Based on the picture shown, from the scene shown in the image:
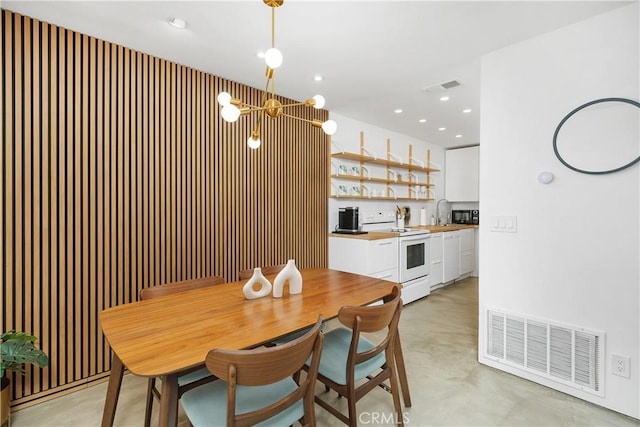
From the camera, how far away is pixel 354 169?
4.44m

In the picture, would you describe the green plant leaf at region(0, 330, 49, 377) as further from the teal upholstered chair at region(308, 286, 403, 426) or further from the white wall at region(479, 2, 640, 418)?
the white wall at region(479, 2, 640, 418)

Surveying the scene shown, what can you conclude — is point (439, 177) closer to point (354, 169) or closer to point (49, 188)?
point (354, 169)

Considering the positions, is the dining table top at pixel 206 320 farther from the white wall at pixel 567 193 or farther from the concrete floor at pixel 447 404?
the white wall at pixel 567 193

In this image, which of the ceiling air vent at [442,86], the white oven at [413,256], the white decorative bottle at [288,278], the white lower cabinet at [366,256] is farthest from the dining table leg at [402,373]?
the ceiling air vent at [442,86]

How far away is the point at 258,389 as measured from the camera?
4.53 ft

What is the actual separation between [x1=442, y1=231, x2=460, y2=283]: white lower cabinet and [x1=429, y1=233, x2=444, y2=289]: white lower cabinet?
0.11m

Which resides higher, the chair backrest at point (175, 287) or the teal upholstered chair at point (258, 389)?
the chair backrest at point (175, 287)

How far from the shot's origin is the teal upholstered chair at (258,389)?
104 cm

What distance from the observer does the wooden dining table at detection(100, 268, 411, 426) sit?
44.3 inches

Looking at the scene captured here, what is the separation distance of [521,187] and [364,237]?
1741mm

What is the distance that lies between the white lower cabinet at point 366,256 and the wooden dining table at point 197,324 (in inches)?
57.8

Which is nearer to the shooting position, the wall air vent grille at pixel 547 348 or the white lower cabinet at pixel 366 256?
the wall air vent grille at pixel 547 348

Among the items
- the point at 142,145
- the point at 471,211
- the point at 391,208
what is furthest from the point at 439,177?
the point at 142,145

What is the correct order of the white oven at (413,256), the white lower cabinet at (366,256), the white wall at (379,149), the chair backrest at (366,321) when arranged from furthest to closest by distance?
the white wall at (379,149)
the white oven at (413,256)
the white lower cabinet at (366,256)
the chair backrest at (366,321)
